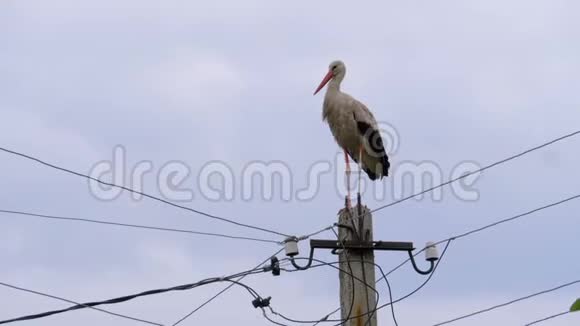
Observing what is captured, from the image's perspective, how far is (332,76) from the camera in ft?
35.4

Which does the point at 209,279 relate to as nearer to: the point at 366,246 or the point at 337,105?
the point at 366,246

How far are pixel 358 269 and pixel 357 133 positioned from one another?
4790 mm

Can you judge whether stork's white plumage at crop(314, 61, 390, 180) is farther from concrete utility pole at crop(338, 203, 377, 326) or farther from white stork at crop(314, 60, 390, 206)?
concrete utility pole at crop(338, 203, 377, 326)

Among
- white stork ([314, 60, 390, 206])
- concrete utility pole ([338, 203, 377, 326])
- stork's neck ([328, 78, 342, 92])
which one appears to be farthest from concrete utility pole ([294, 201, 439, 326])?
stork's neck ([328, 78, 342, 92])

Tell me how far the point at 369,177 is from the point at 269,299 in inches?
150

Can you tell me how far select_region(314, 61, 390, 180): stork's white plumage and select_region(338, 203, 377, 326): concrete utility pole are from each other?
14.0 ft

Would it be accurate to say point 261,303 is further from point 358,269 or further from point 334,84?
point 334,84

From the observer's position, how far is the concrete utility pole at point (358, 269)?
5.37 metres

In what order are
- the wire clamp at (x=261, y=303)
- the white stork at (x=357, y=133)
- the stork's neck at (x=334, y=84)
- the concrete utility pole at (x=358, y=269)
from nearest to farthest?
1. the concrete utility pole at (x=358, y=269)
2. the wire clamp at (x=261, y=303)
3. the white stork at (x=357, y=133)
4. the stork's neck at (x=334, y=84)

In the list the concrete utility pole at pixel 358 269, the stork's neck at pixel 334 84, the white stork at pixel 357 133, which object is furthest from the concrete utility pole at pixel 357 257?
the stork's neck at pixel 334 84

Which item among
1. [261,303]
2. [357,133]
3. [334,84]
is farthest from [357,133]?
[261,303]

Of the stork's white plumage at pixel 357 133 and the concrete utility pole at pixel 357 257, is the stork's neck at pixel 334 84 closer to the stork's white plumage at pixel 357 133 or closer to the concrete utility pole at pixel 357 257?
the stork's white plumage at pixel 357 133

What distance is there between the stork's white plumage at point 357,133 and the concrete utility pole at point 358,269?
14.0ft

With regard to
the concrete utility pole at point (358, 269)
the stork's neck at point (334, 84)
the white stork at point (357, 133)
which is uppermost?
the stork's neck at point (334, 84)
